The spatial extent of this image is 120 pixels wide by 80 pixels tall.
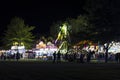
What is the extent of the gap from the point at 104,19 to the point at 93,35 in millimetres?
6549

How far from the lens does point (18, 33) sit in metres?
144

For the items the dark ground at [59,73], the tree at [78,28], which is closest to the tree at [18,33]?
the tree at [78,28]

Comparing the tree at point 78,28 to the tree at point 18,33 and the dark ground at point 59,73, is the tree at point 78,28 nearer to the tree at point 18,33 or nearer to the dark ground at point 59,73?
the tree at point 18,33

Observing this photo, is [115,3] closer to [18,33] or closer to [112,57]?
[112,57]

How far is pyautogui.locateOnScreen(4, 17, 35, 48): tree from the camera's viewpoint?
143125 mm

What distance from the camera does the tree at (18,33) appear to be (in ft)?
470

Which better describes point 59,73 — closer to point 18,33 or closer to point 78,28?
point 78,28

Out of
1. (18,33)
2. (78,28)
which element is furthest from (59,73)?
(18,33)

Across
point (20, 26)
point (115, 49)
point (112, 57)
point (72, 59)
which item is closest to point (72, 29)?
point (20, 26)

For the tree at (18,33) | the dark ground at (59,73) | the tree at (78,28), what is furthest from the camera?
the tree at (18,33)

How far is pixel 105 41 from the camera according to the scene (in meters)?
82.7

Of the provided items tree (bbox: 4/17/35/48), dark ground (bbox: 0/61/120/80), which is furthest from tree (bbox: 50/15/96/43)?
dark ground (bbox: 0/61/120/80)

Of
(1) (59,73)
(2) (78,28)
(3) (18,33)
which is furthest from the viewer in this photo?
(3) (18,33)

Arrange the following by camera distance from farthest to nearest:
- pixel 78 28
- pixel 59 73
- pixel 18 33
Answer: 1. pixel 18 33
2. pixel 78 28
3. pixel 59 73
